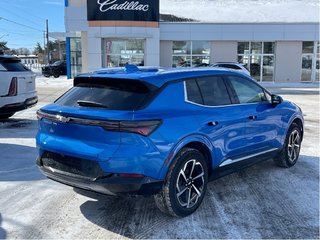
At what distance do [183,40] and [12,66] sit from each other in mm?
20856

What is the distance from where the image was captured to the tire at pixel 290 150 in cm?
638

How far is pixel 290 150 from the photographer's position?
6.50 metres

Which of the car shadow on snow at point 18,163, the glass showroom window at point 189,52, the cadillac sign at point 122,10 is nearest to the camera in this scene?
the car shadow on snow at point 18,163

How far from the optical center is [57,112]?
4.25 meters

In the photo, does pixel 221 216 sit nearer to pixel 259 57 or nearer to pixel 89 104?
pixel 89 104

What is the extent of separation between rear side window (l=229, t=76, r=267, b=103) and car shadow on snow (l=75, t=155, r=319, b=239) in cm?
125

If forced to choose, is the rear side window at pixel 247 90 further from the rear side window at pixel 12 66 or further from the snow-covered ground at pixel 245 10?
the snow-covered ground at pixel 245 10

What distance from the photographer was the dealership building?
1093 inches

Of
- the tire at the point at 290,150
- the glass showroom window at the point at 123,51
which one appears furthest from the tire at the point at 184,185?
the glass showroom window at the point at 123,51

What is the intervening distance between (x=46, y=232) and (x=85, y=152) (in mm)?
951

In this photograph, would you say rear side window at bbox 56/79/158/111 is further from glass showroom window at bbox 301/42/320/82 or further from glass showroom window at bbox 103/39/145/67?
glass showroom window at bbox 301/42/320/82

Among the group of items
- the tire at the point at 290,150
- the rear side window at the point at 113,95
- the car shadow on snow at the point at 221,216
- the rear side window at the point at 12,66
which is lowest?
the car shadow on snow at the point at 221,216

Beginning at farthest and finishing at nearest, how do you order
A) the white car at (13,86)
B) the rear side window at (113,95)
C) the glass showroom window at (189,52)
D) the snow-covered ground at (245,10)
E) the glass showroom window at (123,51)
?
1. the snow-covered ground at (245,10)
2. the glass showroom window at (189,52)
3. the glass showroom window at (123,51)
4. the white car at (13,86)
5. the rear side window at (113,95)

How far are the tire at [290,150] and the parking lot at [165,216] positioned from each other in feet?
0.57
